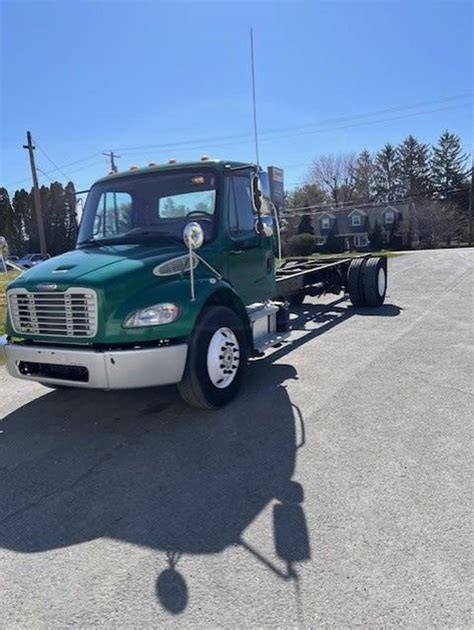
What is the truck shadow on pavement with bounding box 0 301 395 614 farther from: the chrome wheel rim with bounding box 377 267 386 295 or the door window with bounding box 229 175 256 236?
the chrome wheel rim with bounding box 377 267 386 295

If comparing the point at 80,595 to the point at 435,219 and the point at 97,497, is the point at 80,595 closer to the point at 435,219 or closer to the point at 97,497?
the point at 97,497

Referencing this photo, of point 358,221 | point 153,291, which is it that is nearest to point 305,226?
point 358,221

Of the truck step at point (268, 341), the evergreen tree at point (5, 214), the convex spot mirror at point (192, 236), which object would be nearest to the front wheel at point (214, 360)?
the truck step at point (268, 341)

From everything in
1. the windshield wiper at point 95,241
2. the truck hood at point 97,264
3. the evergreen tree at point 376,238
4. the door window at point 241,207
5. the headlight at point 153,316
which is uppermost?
the door window at point 241,207

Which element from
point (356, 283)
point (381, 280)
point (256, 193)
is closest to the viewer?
point (256, 193)

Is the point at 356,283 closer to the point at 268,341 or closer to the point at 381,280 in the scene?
the point at 381,280

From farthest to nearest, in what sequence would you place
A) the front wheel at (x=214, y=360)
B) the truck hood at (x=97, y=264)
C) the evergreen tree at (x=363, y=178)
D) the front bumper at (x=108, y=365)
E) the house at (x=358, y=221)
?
the evergreen tree at (x=363, y=178), the house at (x=358, y=221), the front wheel at (x=214, y=360), the truck hood at (x=97, y=264), the front bumper at (x=108, y=365)

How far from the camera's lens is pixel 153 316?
4258 mm

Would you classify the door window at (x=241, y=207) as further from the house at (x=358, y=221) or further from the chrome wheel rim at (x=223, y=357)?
the house at (x=358, y=221)

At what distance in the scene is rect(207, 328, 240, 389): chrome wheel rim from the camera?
Answer: 186 inches

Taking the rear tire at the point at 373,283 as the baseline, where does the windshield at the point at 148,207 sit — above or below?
above

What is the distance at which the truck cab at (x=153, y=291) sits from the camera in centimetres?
419

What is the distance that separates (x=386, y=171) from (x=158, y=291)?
259ft

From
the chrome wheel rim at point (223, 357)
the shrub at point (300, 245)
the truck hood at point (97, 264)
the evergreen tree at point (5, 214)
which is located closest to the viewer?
the truck hood at point (97, 264)
